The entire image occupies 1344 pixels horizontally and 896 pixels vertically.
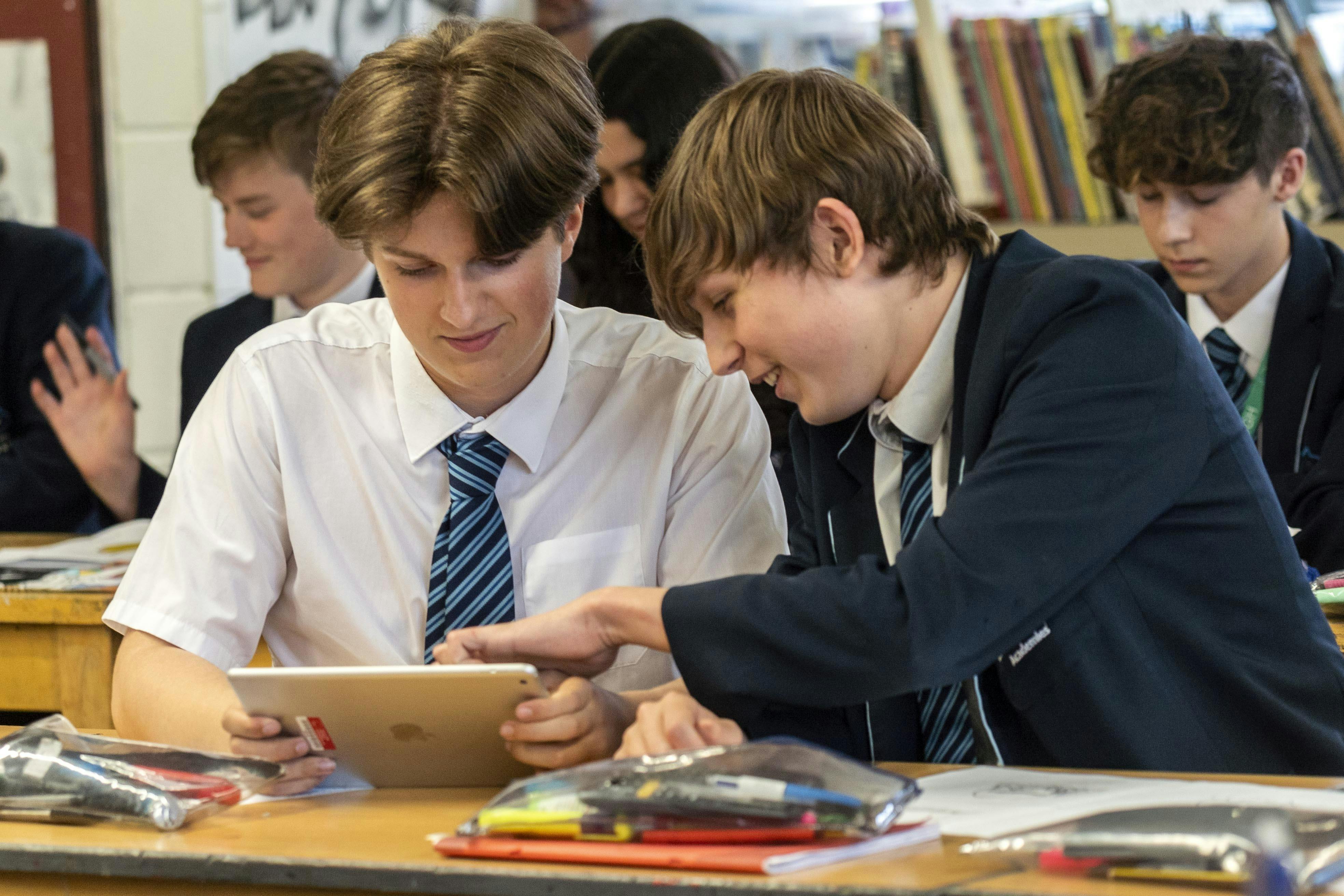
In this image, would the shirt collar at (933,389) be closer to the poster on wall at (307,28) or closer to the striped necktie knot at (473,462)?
the striped necktie knot at (473,462)

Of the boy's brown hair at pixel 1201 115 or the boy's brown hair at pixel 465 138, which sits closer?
the boy's brown hair at pixel 465 138

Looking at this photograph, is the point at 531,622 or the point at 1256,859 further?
the point at 531,622

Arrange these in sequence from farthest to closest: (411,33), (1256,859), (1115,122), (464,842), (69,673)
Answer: (1115,122)
(69,673)
(411,33)
(464,842)
(1256,859)

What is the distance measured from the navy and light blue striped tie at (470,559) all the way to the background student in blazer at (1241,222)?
4.55 feet

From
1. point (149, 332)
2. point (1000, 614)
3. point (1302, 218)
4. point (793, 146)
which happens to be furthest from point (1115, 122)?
point (149, 332)

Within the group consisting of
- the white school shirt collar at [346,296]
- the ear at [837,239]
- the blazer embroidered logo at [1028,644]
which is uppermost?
the white school shirt collar at [346,296]

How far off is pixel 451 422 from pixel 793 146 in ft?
1.60

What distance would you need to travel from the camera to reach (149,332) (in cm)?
355

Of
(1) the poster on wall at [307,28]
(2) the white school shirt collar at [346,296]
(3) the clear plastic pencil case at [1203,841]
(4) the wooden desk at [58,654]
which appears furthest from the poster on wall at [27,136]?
(3) the clear plastic pencil case at [1203,841]

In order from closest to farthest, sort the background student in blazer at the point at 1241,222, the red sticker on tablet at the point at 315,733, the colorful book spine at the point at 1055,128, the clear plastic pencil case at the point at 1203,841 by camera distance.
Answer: the clear plastic pencil case at the point at 1203,841 → the red sticker on tablet at the point at 315,733 → the background student in blazer at the point at 1241,222 → the colorful book spine at the point at 1055,128

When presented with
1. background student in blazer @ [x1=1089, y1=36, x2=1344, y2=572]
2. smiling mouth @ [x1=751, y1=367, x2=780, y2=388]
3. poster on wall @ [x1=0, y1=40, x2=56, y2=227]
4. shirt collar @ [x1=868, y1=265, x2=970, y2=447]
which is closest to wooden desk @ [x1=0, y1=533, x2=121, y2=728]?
smiling mouth @ [x1=751, y1=367, x2=780, y2=388]

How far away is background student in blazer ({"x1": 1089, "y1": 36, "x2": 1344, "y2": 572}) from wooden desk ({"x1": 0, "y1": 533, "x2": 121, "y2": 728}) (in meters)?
1.79

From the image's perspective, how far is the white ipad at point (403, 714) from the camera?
110 centimetres

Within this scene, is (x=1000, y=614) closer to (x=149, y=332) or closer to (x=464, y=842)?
(x=464, y=842)
